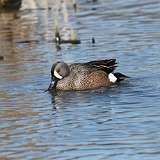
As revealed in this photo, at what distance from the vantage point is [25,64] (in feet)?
51.0

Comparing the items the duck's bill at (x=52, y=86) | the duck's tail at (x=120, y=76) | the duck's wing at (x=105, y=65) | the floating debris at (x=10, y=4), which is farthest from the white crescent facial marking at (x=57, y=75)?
the floating debris at (x=10, y=4)

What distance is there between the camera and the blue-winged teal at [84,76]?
1356cm

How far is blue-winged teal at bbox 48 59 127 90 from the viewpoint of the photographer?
1356 cm

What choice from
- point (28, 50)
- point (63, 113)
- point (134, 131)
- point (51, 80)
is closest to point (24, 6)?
point (28, 50)

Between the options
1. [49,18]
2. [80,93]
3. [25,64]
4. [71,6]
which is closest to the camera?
[80,93]

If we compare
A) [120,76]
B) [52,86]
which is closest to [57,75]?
[52,86]

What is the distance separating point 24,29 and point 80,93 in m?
7.39

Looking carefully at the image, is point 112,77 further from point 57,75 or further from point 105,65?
point 57,75

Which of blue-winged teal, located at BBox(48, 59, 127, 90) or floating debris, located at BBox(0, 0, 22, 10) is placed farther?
floating debris, located at BBox(0, 0, 22, 10)

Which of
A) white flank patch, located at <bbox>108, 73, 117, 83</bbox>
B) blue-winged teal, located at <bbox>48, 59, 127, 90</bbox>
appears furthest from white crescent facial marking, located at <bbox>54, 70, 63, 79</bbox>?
white flank patch, located at <bbox>108, 73, 117, 83</bbox>

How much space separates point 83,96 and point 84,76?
91 centimetres

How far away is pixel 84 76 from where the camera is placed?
1366 centimetres

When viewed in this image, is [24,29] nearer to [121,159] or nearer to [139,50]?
[139,50]

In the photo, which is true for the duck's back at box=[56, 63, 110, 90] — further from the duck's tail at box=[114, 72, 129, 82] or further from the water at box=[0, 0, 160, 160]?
the water at box=[0, 0, 160, 160]
